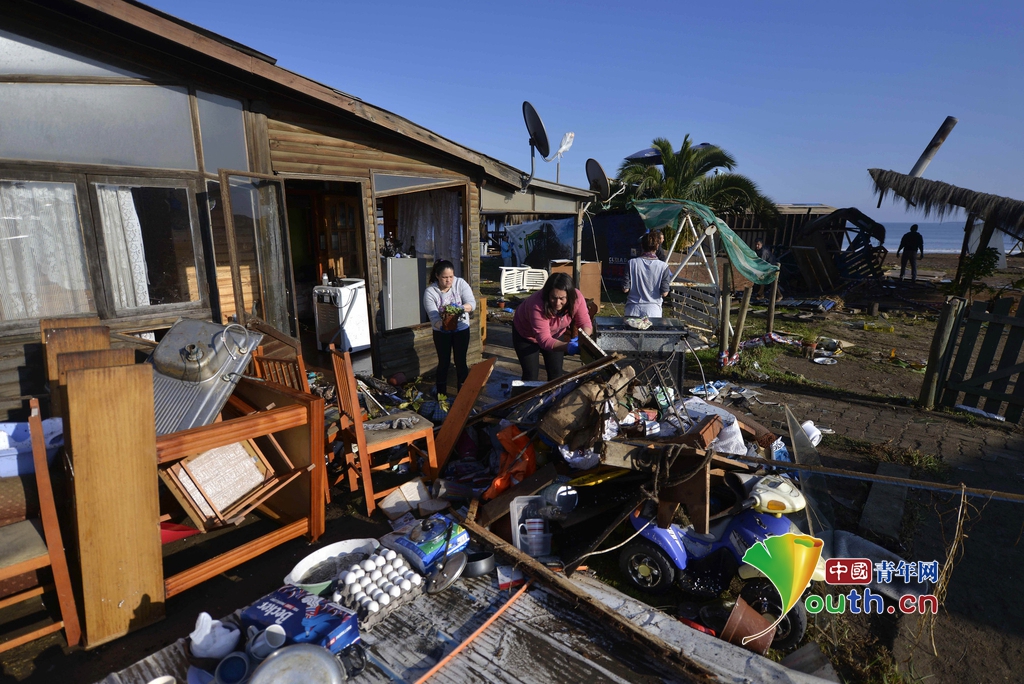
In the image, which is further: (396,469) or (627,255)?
(627,255)

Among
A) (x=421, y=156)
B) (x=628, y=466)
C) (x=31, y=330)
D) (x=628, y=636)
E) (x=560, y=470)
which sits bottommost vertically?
(x=628, y=636)

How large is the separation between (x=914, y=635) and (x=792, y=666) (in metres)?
0.80

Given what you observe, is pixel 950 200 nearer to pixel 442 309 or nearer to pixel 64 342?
pixel 442 309

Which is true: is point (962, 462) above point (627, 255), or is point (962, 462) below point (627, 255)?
below

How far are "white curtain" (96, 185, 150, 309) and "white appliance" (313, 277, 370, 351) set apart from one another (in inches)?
85.1

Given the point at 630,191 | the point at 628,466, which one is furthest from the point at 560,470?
the point at 630,191

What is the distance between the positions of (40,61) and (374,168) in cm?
322

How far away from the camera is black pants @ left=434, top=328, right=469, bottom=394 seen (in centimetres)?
621

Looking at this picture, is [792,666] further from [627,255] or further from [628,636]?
[627,255]

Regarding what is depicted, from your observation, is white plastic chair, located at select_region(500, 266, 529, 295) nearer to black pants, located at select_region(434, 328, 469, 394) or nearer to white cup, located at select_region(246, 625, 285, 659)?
black pants, located at select_region(434, 328, 469, 394)

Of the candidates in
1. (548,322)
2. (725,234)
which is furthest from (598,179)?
(548,322)

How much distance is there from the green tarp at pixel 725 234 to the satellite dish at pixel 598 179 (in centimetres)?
76

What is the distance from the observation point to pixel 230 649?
94.7 inches

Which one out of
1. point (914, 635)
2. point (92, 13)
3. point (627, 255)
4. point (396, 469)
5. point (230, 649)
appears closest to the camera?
point (230, 649)
